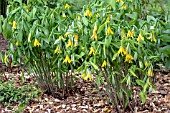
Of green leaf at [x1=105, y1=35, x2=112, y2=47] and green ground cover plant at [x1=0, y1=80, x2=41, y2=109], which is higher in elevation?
green leaf at [x1=105, y1=35, x2=112, y2=47]

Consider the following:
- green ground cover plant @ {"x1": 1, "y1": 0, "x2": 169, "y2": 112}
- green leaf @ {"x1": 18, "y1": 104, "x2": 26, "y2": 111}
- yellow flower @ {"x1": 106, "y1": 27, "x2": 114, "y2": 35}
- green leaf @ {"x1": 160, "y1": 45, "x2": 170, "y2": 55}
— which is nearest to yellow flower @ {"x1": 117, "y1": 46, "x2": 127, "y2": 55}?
green ground cover plant @ {"x1": 1, "y1": 0, "x2": 169, "y2": 112}

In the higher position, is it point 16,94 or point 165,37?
point 165,37

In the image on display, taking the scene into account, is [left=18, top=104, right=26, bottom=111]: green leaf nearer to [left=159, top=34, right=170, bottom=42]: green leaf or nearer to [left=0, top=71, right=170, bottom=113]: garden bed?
[left=0, top=71, right=170, bottom=113]: garden bed

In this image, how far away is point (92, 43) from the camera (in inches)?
88.8

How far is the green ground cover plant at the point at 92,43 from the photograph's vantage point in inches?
88.4

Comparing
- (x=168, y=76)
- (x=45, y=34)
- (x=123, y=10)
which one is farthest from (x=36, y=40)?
(x=168, y=76)

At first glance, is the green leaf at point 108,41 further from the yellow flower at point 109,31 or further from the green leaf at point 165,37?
the green leaf at point 165,37

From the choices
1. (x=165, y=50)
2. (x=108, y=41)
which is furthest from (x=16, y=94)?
(x=165, y=50)

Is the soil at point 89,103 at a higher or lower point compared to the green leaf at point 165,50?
lower

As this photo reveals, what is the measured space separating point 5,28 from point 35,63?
0.43 meters

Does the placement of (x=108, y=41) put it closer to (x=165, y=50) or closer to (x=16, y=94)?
(x=165, y=50)

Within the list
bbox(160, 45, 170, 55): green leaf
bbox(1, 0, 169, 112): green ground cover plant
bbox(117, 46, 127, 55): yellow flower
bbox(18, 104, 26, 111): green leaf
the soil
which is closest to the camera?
bbox(117, 46, 127, 55): yellow flower

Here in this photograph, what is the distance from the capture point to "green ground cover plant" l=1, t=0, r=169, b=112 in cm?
224

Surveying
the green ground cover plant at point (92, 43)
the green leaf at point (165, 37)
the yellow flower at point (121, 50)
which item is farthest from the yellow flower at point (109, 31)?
the green leaf at point (165, 37)
